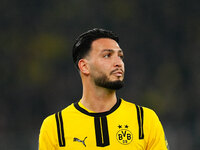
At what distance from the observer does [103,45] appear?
2906 mm

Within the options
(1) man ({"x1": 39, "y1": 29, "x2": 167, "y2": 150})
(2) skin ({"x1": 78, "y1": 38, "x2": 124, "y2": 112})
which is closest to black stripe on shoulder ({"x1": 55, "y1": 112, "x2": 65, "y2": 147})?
(1) man ({"x1": 39, "y1": 29, "x2": 167, "y2": 150})

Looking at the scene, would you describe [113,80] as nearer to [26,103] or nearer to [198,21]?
[26,103]

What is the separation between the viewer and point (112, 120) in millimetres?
2914

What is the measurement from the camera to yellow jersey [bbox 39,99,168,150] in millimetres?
2832

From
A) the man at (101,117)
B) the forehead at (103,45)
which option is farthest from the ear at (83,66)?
the forehead at (103,45)

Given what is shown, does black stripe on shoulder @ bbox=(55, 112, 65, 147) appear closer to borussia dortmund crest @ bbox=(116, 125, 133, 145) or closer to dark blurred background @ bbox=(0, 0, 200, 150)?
borussia dortmund crest @ bbox=(116, 125, 133, 145)

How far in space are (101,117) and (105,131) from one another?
0.11 meters

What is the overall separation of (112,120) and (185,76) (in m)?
9.95

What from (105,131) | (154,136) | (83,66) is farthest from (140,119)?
(83,66)

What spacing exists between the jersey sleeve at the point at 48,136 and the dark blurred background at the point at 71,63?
24.5 ft

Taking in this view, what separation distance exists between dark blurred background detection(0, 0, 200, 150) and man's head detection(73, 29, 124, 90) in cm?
761

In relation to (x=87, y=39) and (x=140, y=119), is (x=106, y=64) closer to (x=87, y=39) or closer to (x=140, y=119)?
(x=87, y=39)

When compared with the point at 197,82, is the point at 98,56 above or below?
below

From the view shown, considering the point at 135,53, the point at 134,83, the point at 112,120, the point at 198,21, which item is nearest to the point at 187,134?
the point at 134,83
